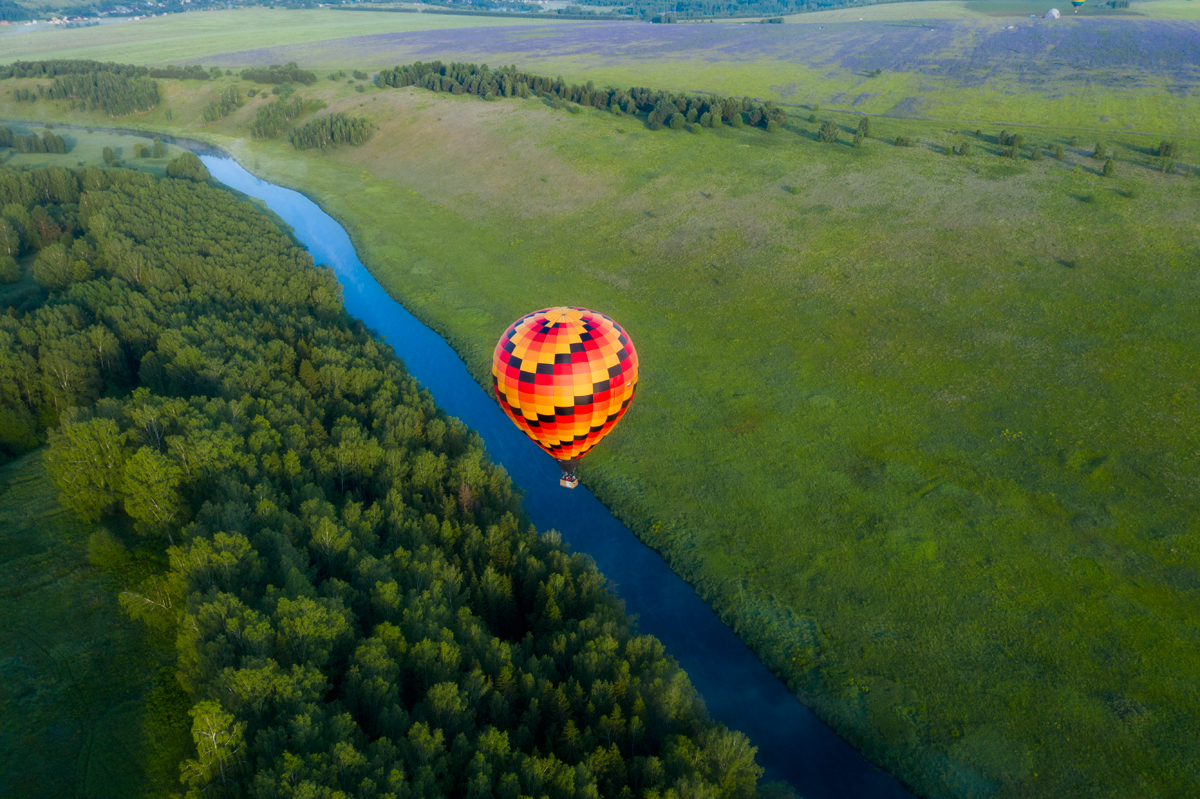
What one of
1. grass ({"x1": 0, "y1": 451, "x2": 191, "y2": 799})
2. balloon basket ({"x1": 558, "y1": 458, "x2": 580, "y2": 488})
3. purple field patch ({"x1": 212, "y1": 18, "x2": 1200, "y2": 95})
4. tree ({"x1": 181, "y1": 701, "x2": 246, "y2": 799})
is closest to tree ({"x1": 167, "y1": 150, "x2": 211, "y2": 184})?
grass ({"x1": 0, "y1": 451, "x2": 191, "y2": 799})

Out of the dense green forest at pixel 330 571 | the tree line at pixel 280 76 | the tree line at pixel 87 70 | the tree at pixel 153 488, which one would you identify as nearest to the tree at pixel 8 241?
the dense green forest at pixel 330 571

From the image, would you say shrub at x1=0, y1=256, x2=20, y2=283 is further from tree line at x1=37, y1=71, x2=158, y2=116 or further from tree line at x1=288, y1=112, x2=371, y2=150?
tree line at x1=37, y1=71, x2=158, y2=116

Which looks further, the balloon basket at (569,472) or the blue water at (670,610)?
the balloon basket at (569,472)

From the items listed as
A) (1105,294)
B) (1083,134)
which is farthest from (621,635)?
(1083,134)

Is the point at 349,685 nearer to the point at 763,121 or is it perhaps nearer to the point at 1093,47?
the point at 763,121

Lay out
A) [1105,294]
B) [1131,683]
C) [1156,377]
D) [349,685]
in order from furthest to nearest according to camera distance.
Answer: [1105,294]
[1156,377]
[1131,683]
[349,685]

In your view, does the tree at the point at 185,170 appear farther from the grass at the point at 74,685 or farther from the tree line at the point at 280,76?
the grass at the point at 74,685

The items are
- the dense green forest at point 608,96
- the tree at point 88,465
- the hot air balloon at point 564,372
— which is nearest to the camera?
the hot air balloon at point 564,372

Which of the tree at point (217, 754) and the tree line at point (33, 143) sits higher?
the tree line at point (33, 143)
